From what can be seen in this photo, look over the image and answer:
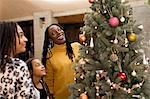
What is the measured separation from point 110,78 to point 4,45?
1090mm

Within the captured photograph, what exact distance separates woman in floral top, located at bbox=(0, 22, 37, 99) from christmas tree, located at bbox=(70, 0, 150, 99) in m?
0.90

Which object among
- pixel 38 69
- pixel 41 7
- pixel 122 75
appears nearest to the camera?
pixel 122 75

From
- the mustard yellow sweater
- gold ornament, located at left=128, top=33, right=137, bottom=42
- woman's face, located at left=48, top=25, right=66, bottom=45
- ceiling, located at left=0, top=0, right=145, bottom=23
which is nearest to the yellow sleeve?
the mustard yellow sweater

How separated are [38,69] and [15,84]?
1440 millimetres

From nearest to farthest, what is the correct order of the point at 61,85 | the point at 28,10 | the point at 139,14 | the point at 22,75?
the point at 22,75 → the point at 61,85 → the point at 139,14 → the point at 28,10

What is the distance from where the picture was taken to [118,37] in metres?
2.69

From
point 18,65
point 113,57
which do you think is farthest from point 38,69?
point 18,65

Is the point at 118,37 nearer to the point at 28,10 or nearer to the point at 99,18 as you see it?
the point at 99,18

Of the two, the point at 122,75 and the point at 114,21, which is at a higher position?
the point at 114,21

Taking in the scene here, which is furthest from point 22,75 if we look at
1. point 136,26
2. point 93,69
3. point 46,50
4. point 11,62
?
point 46,50

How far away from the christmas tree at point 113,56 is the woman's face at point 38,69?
0.63 metres

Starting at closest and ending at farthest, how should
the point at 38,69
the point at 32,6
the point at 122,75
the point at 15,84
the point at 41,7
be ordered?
the point at 15,84, the point at 122,75, the point at 38,69, the point at 41,7, the point at 32,6

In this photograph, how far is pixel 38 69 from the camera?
3.36m

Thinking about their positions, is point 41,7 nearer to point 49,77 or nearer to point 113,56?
point 49,77
